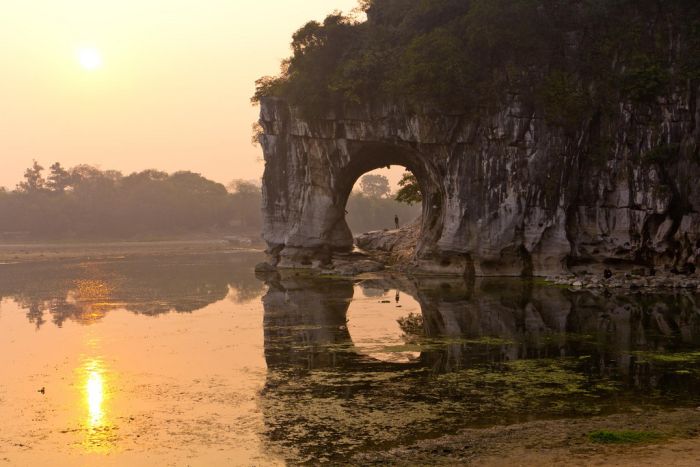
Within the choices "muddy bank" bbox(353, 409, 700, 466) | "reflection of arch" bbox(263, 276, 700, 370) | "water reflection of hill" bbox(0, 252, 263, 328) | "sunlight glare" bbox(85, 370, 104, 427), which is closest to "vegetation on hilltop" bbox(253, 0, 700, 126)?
"reflection of arch" bbox(263, 276, 700, 370)

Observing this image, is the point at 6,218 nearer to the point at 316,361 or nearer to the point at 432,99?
the point at 432,99

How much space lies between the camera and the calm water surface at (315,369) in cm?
1215

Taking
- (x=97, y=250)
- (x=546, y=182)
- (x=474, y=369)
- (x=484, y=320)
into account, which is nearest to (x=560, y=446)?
(x=474, y=369)

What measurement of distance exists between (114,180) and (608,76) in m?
92.4

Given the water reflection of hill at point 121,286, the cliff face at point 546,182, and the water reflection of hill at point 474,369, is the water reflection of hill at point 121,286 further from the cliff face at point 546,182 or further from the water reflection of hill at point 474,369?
the cliff face at point 546,182

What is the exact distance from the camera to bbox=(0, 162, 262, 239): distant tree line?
95.0m

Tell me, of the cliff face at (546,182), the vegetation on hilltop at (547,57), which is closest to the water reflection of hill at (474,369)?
the cliff face at (546,182)

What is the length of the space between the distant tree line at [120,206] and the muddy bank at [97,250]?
6297 millimetres

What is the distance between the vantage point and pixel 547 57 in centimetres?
3778

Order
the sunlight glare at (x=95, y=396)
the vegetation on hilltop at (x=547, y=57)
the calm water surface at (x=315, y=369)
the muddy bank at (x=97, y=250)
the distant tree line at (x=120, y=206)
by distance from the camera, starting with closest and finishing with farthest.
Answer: the calm water surface at (x=315, y=369) → the sunlight glare at (x=95, y=396) → the vegetation on hilltop at (x=547, y=57) → the muddy bank at (x=97, y=250) → the distant tree line at (x=120, y=206)

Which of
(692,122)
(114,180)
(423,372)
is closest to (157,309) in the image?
(423,372)

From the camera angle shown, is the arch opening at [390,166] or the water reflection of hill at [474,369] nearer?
the water reflection of hill at [474,369]

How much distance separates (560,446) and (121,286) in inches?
1250

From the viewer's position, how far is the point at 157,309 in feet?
94.9
